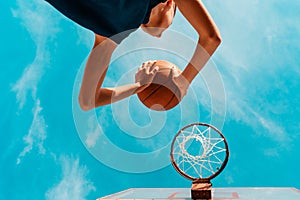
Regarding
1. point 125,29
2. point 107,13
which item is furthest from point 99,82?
point 107,13

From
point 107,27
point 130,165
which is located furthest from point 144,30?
point 130,165

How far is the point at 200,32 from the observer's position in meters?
2.52

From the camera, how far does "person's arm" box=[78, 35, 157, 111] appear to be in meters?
2.53

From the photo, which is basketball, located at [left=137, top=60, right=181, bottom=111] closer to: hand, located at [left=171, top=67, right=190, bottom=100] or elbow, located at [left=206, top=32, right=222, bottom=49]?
hand, located at [left=171, top=67, right=190, bottom=100]

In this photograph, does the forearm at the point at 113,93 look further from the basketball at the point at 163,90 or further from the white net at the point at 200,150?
the white net at the point at 200,150

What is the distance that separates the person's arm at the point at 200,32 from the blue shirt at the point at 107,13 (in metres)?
0.24

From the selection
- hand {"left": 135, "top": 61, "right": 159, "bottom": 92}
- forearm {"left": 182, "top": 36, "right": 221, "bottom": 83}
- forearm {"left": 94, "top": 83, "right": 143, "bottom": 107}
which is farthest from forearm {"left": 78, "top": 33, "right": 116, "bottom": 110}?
forearm {"left": 182, "top": 36, "right": 221, "bottom": 83}

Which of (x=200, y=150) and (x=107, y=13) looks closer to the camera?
(x=107, y=13)

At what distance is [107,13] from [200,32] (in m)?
0.70

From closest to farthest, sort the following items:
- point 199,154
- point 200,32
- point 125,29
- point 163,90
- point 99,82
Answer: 1. point 125,29
2. point 200,32
3. point 99,82
4. point 163,90
5. point 199,154

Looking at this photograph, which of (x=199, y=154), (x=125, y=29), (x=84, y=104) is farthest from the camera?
(x=199, y=154)

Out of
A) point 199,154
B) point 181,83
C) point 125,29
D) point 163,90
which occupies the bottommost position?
point 199,154

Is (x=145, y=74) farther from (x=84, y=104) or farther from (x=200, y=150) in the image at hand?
(x=200, y=150)

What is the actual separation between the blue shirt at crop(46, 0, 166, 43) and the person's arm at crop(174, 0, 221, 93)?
0.80ft
